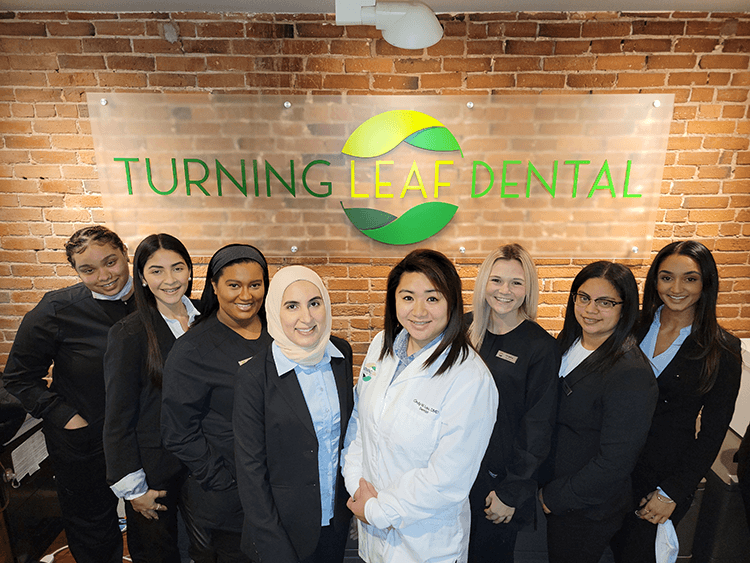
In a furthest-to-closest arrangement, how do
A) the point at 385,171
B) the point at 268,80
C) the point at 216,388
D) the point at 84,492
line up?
1. the point at 385,171
2. the point at 268,80
3. the point at 84,492
4. the point at 216,388

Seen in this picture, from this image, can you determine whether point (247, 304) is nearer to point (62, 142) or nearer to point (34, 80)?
Result: point (62, 142)

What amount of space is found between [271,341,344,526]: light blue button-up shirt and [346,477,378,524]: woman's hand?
0.36 ft

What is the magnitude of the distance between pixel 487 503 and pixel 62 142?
127 inches

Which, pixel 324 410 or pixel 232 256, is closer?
pixel 324 410

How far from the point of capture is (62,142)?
Answer: 9.34 feet

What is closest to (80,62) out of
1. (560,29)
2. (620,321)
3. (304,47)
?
(304,47)

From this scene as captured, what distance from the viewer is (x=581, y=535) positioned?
5.66ft

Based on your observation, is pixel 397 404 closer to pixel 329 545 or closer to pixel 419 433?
pixel 419 433

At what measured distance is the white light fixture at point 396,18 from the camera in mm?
1902

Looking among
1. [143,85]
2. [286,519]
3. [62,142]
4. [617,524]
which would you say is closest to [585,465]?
[617,524]

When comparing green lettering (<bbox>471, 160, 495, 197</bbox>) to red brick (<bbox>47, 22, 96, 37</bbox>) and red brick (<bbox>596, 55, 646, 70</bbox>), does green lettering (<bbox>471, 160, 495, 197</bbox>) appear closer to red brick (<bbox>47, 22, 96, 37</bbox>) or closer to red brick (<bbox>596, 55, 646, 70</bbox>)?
red brick (<bbox>596, 55, 646, 70</bbox>)

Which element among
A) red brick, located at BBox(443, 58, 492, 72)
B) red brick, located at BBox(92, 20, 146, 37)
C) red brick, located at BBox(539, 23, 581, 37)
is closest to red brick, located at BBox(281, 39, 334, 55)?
red brick, located at BBox(443, 58, 492, 72)

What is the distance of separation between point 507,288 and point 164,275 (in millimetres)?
1416

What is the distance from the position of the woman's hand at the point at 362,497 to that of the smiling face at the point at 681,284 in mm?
1447
